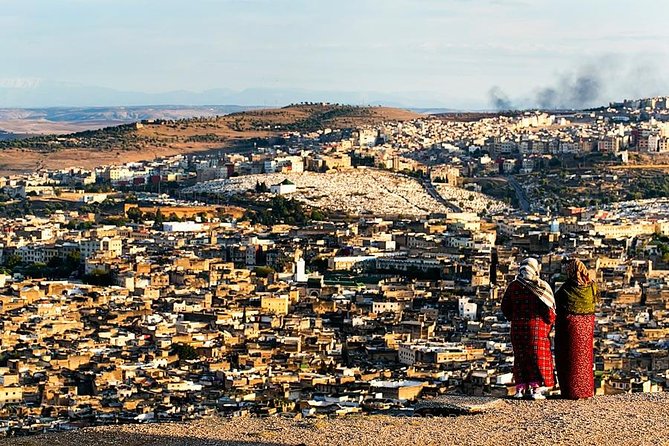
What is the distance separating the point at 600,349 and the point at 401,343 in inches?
143

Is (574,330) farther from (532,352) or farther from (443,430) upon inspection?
(443,430)

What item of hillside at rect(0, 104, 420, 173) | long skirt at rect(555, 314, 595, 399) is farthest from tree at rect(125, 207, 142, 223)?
long skirt at rect(555, 314, 595, 399)

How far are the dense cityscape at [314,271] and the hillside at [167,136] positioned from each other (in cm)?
436

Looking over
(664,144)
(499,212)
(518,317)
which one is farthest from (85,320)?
(664,144)

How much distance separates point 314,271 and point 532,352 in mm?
30792

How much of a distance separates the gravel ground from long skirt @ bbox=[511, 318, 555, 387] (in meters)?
0.23

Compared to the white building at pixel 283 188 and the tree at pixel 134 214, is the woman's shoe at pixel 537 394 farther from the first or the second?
the white building at pixel 283 188

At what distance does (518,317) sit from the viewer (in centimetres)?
1302

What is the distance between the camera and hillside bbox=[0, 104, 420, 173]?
9050cm

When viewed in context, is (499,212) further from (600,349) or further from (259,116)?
(259,116)

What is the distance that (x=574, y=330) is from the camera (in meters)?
13.0

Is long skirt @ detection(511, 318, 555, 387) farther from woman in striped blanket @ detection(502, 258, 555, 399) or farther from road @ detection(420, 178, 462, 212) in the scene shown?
road @ detection(420, 178, 462, 212)

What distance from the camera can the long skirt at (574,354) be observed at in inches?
511

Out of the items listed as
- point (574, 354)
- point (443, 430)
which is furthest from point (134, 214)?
point (443, 430)
